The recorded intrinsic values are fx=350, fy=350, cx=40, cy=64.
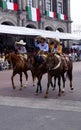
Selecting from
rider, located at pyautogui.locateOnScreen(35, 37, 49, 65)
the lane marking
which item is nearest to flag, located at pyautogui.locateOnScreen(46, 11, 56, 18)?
rider, located at pyautogui.locateOnScreen(35, 37, 49, 65)

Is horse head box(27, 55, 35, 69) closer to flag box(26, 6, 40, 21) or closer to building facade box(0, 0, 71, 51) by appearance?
building facade box(0, 0, 71, 51)

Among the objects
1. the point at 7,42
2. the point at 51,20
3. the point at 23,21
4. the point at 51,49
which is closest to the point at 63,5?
the point at 51,20

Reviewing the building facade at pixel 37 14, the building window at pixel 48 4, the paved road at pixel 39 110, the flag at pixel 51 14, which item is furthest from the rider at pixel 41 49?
the building window at pixel 48 4

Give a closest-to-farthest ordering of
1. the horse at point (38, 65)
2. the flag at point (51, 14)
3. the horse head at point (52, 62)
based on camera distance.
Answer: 1. the horse head at point (52, 62)
2. the horse at point (38, 65)
3. the flag at point (51, 14)

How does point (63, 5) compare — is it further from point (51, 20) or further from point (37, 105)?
point (37, 105)

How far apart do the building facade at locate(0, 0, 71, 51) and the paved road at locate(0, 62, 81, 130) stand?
2680 centimetres

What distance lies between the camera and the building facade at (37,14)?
40312 mm

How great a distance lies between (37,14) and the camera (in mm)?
45594

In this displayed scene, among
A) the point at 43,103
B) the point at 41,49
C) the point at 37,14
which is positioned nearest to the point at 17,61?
the point at 41,49

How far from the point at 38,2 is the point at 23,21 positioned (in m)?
6.15

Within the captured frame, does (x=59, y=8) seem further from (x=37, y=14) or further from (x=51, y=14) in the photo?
(x=37, y=14)

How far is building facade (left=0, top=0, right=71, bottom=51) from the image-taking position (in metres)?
40.3

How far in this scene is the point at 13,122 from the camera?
8.41 meters

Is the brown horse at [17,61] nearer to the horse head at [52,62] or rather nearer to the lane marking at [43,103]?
the horse head at [52,62]
